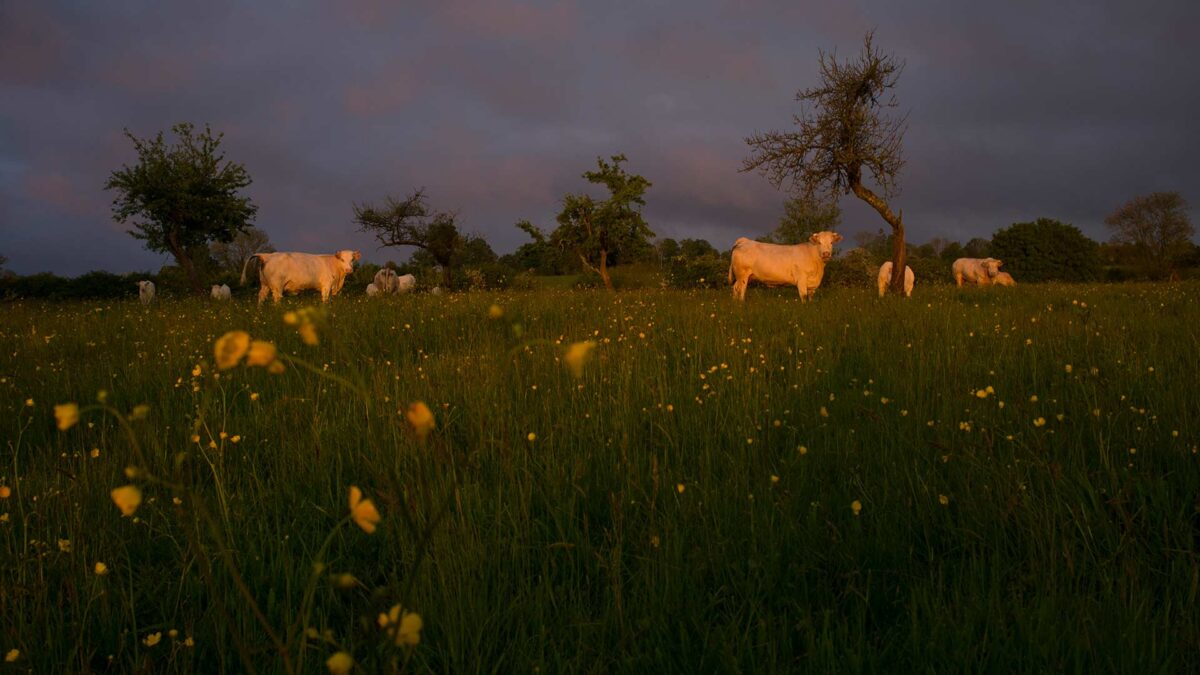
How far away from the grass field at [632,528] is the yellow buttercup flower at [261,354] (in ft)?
0.36

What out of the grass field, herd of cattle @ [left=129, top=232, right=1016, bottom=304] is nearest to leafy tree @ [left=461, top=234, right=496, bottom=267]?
herd of cattle @ [left=129, top=232, right=1016, bottom=304]

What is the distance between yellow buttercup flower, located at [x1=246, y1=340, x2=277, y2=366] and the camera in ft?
2.76

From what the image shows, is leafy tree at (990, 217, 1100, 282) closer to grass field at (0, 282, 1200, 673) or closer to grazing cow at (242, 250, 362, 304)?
grazing cow at (242, 250, 362, 304)

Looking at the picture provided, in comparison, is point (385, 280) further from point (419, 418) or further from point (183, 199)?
point (419, 418)

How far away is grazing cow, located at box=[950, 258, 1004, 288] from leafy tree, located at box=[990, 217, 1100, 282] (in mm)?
32800

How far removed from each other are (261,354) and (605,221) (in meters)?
38.8

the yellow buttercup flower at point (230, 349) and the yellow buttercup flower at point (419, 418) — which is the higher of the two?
the yellow buttercup flower at point (230, 349)

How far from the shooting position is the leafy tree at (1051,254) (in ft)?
196

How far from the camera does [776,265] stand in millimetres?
15508

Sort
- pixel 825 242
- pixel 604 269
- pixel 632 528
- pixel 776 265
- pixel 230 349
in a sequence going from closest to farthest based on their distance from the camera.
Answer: pixel 230 349, pixel 632 528, pixel 776 265, pixel 825 242, pixel 604 269

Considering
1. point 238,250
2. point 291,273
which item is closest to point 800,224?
point 291,273

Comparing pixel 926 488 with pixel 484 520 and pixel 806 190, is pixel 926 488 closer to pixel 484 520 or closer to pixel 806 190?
pixel 484 520

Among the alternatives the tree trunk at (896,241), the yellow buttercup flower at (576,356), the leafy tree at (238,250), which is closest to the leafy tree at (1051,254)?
the tree trunk at (896,241)

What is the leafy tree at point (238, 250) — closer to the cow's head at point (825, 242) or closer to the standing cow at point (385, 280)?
the standing cow at point (385, 280)
